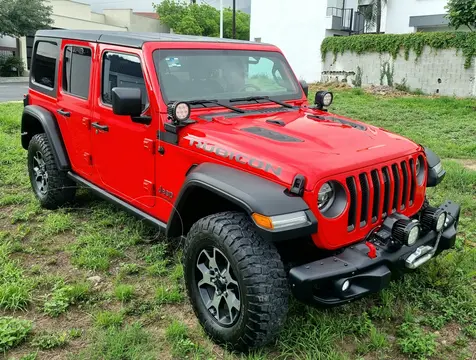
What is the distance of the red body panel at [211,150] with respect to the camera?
2.80m

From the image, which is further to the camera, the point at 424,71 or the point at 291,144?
the point at 424,71

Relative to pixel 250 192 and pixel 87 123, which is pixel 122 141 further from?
pixel 250 192

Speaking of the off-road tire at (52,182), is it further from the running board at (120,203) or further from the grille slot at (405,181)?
the grille slot at (405,181)

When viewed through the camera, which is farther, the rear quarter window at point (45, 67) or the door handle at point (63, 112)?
the rear quarter window at point (45, 67)

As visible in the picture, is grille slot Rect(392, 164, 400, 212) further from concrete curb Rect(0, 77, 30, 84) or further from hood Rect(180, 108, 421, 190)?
concrete curb Rect(0, 77, 30, 84)

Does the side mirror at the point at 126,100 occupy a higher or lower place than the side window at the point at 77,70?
lower

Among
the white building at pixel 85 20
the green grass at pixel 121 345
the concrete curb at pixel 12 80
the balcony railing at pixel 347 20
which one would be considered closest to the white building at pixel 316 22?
the balcony railing at pixel 347 20

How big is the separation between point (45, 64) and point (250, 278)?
3882 mm

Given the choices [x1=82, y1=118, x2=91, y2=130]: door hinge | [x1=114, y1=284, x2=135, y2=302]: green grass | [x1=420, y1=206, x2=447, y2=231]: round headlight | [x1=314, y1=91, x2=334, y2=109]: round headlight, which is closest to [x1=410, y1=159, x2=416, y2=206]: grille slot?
[x1=420, y1=206, x2=447, y2=231]: round headlight

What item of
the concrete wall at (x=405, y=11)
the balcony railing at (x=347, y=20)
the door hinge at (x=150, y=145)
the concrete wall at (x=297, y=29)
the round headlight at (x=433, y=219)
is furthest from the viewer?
the concrete wall at (x=405, y=11)

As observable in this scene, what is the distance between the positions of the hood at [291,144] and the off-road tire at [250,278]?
379 millimetres

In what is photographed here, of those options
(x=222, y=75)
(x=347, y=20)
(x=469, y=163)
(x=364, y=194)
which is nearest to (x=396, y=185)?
(x=364, y=194)

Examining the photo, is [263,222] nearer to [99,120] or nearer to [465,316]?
[465,316]

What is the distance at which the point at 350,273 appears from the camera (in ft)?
8.65
